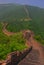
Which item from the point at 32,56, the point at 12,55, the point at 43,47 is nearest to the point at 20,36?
the point at 43,47

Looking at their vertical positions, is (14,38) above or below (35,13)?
above

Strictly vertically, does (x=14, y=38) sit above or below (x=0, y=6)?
above

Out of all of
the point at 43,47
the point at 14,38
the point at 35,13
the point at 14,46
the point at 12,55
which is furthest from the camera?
the point at 35,13

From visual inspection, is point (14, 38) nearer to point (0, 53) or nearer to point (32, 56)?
point (32, 56)

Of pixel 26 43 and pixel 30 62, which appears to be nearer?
pixel 30 62

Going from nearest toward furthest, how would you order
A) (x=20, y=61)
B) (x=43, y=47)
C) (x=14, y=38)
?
1. (x=20, y=61)
2. (x=43, y=47)
3. (x=14, y=38)

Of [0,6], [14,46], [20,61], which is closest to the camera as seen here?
[20,61]

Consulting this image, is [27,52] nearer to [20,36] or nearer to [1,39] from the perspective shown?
[1,39]

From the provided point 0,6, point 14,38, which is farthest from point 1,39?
point 0,6

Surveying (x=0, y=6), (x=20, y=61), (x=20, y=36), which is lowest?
(x=0, y=6)
